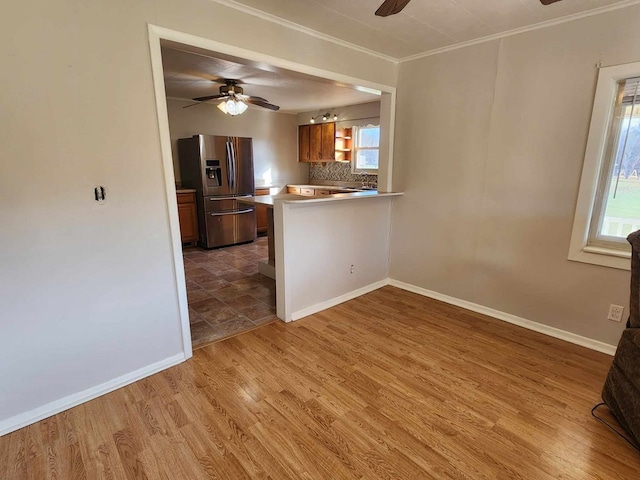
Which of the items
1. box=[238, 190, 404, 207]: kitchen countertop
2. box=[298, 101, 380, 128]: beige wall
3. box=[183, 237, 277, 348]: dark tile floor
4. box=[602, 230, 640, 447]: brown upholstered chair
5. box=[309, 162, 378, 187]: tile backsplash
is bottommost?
box=[183, 237, 277, 348]: dark tile floor

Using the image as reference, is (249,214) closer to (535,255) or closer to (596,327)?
(535,255)

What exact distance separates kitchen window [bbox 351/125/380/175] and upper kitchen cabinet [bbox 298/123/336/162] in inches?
17.4

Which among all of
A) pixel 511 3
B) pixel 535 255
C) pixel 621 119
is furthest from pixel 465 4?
pixel 535 255

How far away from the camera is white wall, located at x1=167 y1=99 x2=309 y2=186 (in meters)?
5.57

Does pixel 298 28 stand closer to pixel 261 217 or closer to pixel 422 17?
pixel 422 17

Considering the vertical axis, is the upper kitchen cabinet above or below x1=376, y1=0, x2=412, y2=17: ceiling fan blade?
below

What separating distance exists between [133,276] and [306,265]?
140 centimetres

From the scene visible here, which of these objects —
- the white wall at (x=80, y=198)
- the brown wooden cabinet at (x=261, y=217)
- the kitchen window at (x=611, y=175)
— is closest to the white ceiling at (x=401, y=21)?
the white wall at (x=80, y=198)

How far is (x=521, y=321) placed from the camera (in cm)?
284

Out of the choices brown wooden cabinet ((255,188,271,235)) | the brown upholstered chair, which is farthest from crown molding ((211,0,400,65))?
brown wooden cabinet ((255,188,271,235))

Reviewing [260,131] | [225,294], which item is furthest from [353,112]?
[225,294]

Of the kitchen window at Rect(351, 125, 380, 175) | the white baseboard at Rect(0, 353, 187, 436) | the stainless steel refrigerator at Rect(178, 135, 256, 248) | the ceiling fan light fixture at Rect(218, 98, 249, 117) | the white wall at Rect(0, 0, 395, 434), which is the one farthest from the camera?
the kitchen window at Rect(351, 125, 380, 175)

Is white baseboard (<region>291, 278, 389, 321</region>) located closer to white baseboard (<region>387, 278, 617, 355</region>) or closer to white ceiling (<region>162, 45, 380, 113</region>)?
white baseboard (<region>387, 278, 617, 355</region>)

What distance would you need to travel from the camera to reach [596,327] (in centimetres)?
247
